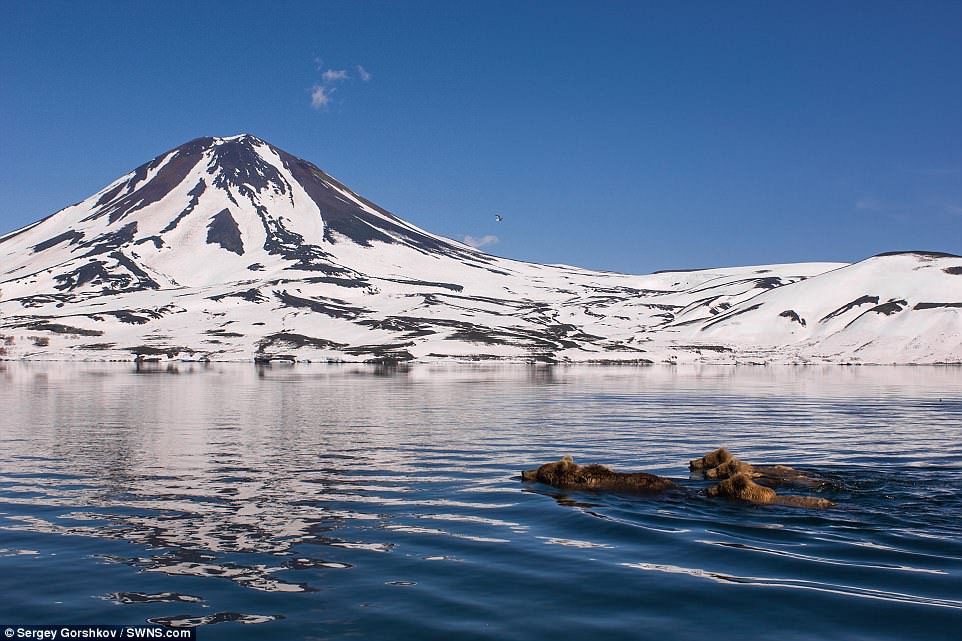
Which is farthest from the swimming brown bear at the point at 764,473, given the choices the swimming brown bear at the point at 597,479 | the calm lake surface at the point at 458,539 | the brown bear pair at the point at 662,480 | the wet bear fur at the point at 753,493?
the swimming brown bear at the point at 597,479

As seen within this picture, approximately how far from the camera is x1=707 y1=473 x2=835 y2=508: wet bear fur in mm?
24656

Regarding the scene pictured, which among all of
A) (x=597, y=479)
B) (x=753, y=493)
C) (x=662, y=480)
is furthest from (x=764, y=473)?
(x=597, y=479)

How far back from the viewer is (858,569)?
18.0 meters

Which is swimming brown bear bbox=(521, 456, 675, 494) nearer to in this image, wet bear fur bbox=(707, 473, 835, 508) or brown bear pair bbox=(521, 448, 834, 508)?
brown bear pair bbox=(521, 448, 834, 508)

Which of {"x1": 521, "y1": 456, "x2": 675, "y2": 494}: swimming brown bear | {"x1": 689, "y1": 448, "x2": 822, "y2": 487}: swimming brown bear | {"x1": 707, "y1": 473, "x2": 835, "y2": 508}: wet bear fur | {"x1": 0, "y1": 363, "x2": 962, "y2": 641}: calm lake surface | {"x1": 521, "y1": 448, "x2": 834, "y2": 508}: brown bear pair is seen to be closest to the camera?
{"x1": 0, "y1": 363, "x2": 962, "y2": 641}: calm lake surface

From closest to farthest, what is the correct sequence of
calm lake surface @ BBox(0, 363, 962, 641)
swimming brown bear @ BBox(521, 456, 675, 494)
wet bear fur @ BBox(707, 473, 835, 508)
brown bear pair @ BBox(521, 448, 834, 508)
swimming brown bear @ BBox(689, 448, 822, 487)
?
calm lake surface @ BBox(0, 363, 962, 641), wet bear fur @ BBox(707, 473, 835, 508), brown bear pair @ BBox(521, 448, 834, 508), swimming brown bear @ BBox(521, 456, 675, 494), swimming brown bear @ BBox(689, 448, 822, 487)

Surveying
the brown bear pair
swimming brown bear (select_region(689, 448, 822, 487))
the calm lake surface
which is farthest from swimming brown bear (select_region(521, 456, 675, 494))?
swimming brown bear (select_region(689, 448, 822, 487))

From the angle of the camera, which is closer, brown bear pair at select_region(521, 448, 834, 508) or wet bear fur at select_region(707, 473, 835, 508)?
wet bear fur at select_region(707, 473, 835, 508)

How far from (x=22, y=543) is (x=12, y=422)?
3440 centimetres

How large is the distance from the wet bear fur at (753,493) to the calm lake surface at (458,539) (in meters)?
0.85

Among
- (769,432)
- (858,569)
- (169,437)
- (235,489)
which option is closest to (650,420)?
(769,432)

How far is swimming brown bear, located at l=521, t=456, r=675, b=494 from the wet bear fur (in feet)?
6.81

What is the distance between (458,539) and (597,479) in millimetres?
7931

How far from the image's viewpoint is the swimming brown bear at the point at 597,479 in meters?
27.0
